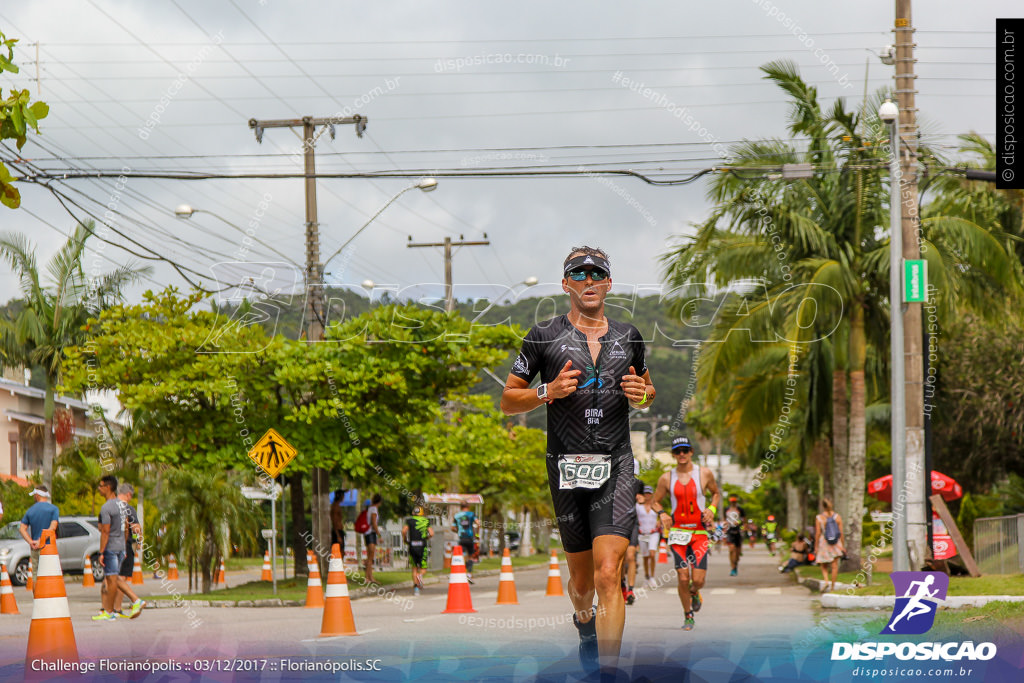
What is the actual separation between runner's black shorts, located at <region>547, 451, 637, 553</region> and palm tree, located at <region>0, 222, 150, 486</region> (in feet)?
76.3

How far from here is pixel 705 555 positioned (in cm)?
1259

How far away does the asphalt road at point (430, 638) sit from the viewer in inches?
323

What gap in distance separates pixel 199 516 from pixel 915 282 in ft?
42.5

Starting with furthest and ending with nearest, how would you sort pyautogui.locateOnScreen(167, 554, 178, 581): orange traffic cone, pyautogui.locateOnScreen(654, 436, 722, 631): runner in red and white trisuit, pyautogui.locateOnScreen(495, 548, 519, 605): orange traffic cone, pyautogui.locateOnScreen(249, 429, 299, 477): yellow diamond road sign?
1. pyautogui.locateOnScreen(167, 554, 178, 581): orange traffic cone
2. pyautogui.locateOnScreen(249, 429, 299, 477): yellow diamond road sign
3. pyautogui.locateOnScreen(495, 548, 519, 605): orange traffic cone
4. pyautogui.locateOnScreen(654, 436, 722, 631): runner in red and white trisuit

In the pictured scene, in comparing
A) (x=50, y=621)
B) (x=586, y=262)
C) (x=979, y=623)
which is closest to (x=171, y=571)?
(x=50, y=621)

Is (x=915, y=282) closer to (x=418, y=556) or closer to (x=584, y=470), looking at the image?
(x=418, y=556)

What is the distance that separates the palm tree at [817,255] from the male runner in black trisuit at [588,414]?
15212mm

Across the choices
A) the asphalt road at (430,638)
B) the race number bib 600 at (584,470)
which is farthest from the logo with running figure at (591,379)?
the asphalt road at (430,638)

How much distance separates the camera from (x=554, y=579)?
18797mm

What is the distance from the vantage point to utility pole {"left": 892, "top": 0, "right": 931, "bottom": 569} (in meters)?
17.1

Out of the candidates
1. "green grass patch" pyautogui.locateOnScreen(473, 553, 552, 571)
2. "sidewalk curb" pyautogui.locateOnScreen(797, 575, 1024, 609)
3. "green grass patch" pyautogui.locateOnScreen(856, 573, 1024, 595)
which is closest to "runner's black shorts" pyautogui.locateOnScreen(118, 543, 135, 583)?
"sidewalk curb" pyautogui.locateOnScreen(797, 575, 1024, 609)

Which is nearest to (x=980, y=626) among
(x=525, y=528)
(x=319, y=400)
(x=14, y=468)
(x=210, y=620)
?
(x=210, y=620)

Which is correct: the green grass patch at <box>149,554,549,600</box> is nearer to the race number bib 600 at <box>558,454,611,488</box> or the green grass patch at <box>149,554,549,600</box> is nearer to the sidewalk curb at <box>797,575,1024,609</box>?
the sidewalk curb at <box>797,575,1024,609</box>

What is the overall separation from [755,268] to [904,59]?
234 inches
